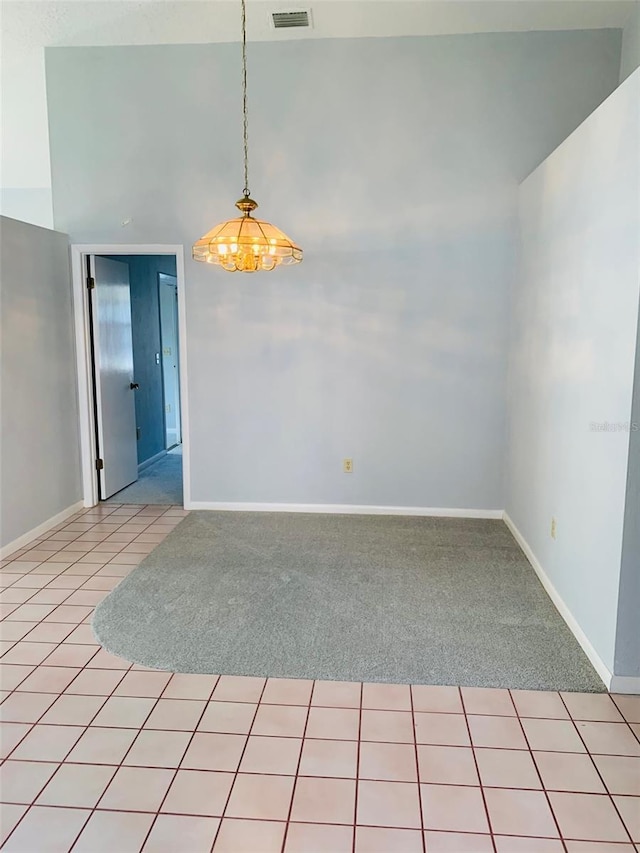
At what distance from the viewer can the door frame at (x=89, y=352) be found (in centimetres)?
443

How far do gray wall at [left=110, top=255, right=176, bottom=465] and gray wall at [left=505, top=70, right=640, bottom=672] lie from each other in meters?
3.77

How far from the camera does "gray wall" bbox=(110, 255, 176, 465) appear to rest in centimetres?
589

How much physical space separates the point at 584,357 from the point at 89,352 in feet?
11.8

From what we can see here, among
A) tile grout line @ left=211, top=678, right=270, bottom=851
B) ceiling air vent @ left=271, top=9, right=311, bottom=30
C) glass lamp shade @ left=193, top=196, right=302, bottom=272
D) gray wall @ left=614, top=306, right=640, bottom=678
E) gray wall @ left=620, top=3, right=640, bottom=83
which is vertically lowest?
tile grout line @ left=211, top=678, right=270, bottom=851

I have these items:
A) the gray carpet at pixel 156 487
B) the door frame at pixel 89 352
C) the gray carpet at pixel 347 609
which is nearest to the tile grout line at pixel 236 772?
the gray carpet at pixel 347 609

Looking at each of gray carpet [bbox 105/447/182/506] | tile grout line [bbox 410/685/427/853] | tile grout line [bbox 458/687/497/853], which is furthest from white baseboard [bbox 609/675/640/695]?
gray carpet [bbox 105/447/182/506]

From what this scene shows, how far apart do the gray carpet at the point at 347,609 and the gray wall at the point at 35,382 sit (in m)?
1.00

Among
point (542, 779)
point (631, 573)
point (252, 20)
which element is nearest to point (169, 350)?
point (252, 20)

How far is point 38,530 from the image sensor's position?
4.11 m

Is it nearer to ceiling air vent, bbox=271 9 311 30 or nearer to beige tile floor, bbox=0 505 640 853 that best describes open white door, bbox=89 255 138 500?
ceiling air vent, bbox=271 9 311 30

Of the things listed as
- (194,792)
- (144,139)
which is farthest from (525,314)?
(194,792)

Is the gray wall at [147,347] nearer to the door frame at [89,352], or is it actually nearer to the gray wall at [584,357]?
the door frame at [89,352]

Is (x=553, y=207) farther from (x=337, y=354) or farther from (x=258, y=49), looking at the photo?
(x=258, y=49)

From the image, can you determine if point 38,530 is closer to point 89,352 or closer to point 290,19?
point 89,352
